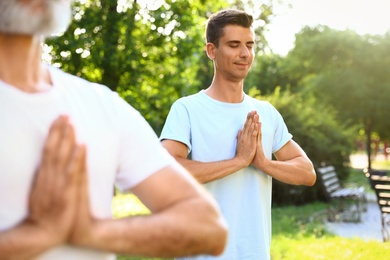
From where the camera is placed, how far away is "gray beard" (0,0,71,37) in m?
1.50

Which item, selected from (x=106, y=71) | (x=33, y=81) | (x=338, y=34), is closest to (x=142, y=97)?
(x=106, y=71)

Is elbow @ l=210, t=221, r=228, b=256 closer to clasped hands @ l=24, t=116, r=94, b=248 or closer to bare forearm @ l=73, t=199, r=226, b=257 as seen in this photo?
bare forearm @ l=73, t=199, r=226, b=257

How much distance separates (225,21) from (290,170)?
3.16ft

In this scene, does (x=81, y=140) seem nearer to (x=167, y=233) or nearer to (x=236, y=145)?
(x=167, y=233)

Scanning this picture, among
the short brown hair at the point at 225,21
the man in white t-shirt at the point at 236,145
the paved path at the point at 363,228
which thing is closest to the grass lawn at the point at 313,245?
the paved path at the point at 363,228

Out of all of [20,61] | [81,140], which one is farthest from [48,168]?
[20,61]

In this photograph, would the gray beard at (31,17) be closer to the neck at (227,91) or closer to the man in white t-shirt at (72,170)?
the man in white t-shirt at (72,170)

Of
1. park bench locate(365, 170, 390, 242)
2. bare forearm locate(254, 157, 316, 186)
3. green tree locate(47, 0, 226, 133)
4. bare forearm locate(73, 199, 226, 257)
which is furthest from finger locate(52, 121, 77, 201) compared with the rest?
green tree locate(47, 0, 226, 133)

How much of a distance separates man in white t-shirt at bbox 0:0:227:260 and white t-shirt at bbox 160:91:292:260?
1.89m

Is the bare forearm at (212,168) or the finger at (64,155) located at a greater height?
the bare forearm at (212,168)

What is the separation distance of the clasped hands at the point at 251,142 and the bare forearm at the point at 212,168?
55mm

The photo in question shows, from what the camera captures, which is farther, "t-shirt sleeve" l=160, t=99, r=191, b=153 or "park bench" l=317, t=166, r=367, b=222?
"park bench" l=317, t=166, r=367, b=222

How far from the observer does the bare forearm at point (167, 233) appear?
1.58 m

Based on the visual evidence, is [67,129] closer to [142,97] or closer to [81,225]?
[81,225]
